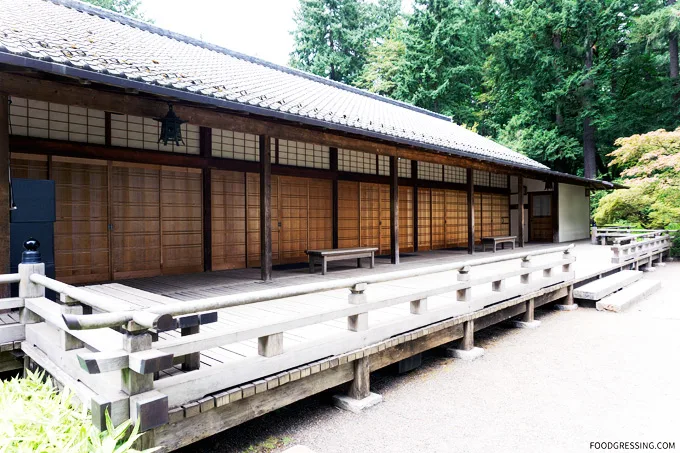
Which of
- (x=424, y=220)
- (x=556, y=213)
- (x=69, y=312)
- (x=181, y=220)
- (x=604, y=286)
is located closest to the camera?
(x=69, y=312)

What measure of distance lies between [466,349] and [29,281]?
446cm

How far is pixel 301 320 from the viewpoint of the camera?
3.14 meters

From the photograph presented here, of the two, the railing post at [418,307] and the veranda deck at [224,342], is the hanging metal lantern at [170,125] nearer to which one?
the veranda deck at [224,342]

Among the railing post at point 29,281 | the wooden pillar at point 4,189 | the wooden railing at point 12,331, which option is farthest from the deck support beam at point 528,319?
the wooden pillar at point 4,189

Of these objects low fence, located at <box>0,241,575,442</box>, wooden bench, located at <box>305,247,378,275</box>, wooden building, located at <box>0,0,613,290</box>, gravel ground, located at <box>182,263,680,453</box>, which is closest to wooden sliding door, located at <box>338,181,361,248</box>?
wooden building, located at <box>0,0,613,290</box>

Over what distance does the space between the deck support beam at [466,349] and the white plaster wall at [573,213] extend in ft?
40.7

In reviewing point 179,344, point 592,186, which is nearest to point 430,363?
point 179,344

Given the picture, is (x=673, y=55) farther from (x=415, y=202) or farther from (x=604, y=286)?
(x=604, y=286)

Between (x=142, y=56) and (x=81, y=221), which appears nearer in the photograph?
(x=142, y=56)

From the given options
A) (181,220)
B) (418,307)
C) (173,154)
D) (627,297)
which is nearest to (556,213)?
(627,297)

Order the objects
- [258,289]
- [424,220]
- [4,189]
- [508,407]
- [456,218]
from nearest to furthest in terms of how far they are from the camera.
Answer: [508,407] < [4,189] < [258,289] < [424,220] < [456,218]

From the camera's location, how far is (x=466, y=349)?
4.94 metres

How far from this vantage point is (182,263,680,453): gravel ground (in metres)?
3.08

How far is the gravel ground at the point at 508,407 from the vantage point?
3.08 meters
